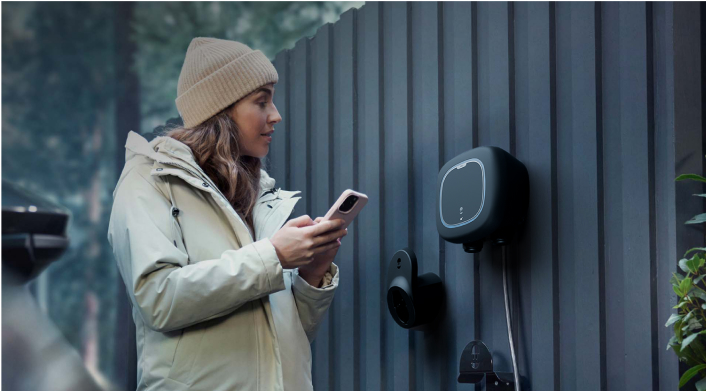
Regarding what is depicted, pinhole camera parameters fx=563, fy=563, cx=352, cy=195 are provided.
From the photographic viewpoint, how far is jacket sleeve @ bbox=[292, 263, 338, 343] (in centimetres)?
145

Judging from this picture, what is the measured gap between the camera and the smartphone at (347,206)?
134 centimetres

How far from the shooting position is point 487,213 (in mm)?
1386

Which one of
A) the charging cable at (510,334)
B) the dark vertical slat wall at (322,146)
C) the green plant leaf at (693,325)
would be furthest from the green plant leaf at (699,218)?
the dark vertical slat wall at (322,146)

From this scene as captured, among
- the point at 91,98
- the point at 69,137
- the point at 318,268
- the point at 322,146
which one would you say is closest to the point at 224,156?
the point at 318,268

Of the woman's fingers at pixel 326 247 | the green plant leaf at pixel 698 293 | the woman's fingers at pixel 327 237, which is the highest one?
the woman's fingers at pixel 327 237

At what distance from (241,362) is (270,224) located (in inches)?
14.4

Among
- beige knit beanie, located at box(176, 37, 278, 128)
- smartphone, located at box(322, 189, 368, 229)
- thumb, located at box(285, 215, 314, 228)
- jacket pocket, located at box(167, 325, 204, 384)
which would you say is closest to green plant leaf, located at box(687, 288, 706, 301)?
smartphone, located at box(322, 189, 368, 229)

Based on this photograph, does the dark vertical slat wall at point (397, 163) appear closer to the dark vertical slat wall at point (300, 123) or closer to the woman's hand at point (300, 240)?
the dark vertical slat wall at point (300, 123)

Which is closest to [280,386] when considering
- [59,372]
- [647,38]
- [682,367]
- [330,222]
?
[330,222]

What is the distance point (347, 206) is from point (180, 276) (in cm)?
42

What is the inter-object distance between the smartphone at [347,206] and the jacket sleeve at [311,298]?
8.1 inches

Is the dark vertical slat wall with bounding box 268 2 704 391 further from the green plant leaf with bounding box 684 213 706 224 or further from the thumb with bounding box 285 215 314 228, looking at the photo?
the thumb with bounding box 285 215 314 228

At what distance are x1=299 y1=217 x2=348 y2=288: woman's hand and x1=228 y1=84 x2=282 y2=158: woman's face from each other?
355 mm

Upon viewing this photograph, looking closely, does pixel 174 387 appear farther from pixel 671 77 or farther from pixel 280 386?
pixel 671 77
